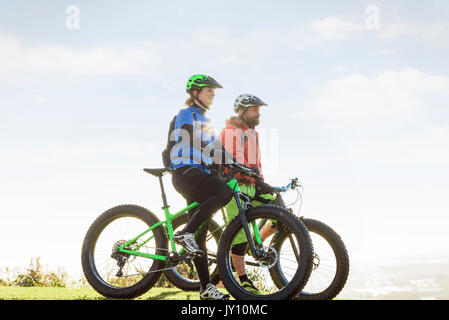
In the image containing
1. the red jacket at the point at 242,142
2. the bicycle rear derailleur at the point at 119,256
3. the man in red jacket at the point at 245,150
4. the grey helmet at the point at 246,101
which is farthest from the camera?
the grey helmet at the point at 246,101

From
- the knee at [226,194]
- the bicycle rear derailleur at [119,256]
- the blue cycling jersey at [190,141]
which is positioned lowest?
the bicycle rear derailleur at [119,256]

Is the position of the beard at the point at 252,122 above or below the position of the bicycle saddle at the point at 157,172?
above

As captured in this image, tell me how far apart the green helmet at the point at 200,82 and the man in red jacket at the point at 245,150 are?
45.3 inches

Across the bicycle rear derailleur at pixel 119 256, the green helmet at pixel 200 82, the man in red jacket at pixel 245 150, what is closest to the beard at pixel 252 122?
the man in red jacket at pixel 245 150

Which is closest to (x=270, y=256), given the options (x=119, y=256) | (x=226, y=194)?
(x=226, y=194)

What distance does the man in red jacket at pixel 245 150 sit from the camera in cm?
660

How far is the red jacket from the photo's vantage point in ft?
22.9

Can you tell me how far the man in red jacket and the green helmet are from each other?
1149 mm

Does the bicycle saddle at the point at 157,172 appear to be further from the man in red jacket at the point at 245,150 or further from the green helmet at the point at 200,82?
the man in red jacket at the point at 245,150

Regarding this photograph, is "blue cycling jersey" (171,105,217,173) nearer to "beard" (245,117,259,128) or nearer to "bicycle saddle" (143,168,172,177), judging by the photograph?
"bicycle saddle" (143,168,172,177)

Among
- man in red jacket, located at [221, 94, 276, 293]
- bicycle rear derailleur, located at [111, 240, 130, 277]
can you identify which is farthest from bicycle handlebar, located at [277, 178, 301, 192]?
bicycle rear derailleur, located at [111, 240, 130, 277]
